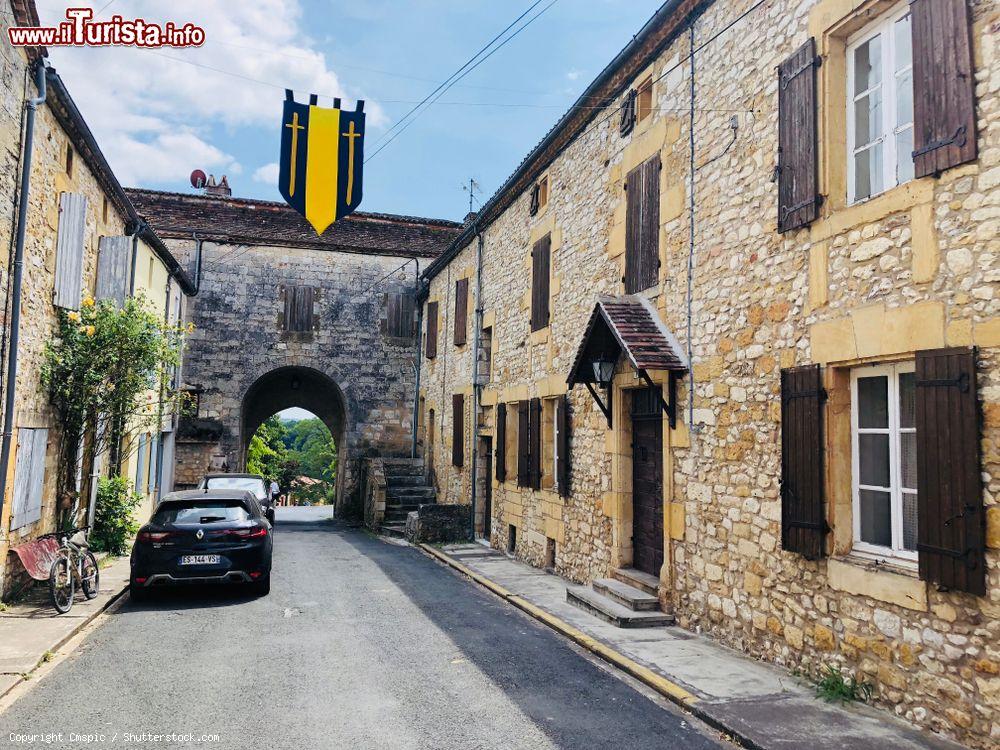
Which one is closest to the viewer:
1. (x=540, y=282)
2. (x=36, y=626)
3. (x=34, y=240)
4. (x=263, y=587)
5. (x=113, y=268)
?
(x=36, y=626)

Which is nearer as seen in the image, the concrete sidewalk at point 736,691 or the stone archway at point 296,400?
the concrete sidewalk at point 736,691

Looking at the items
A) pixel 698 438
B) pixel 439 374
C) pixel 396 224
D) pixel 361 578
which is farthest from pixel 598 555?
pixel 396 224

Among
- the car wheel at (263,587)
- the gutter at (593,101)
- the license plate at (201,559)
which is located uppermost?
the gutter at (593,101)

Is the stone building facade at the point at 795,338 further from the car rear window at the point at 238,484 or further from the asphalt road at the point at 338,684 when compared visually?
the car rear window at the point at 238,484

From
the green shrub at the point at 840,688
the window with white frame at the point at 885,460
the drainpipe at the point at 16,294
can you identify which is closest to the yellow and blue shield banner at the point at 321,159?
the drainpipe at the point at 16,294

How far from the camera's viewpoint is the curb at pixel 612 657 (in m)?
5.05

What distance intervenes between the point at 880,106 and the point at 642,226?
3.23 m

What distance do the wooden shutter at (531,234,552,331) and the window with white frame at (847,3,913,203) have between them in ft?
19.4

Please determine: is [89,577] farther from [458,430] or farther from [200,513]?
[458,430]

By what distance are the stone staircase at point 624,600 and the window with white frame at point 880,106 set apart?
168 inches

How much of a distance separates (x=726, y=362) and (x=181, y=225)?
58.9 ft

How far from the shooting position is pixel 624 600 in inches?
299

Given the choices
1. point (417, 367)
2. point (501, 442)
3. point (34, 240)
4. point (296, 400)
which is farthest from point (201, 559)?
point (296, 400)

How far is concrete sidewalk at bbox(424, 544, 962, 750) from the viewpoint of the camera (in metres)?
4.30
